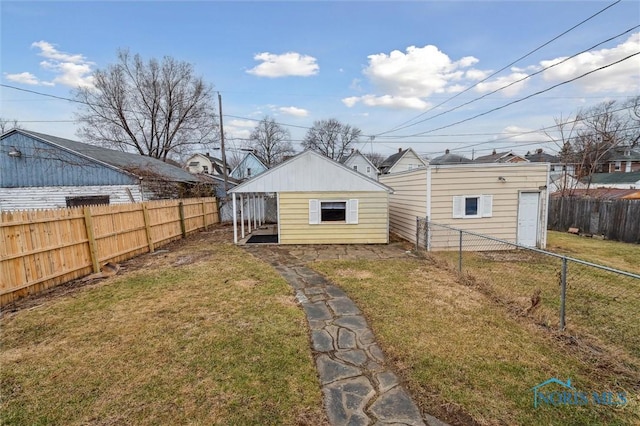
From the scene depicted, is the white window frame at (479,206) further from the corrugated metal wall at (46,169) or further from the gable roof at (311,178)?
the corrugated metal wall at (46,169)

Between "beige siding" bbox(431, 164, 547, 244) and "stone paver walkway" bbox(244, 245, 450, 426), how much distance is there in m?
5.66

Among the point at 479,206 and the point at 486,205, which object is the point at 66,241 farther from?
the point at 486,205

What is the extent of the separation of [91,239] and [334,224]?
742 cm

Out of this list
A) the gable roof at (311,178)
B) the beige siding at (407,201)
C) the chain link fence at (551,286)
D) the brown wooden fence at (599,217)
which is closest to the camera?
the chain link fence at (551,286)

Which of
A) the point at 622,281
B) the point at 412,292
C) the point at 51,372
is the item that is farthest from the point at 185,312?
the point at 622,281

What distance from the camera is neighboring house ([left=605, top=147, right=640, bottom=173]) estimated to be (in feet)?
117

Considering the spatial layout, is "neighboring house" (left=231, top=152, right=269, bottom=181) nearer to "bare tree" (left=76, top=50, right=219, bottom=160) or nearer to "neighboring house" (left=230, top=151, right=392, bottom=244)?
"bare tree" (left=76, top=50, right=219, bottom=160)

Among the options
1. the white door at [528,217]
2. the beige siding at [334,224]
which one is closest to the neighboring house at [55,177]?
the beige siding at [334,224]

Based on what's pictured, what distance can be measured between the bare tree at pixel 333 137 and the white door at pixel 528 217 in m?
38.9

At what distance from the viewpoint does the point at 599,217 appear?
42.0 ft

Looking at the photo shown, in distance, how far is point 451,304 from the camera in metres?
4.98

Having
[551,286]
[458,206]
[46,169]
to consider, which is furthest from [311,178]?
[46,169]

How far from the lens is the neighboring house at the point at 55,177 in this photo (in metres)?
13.9

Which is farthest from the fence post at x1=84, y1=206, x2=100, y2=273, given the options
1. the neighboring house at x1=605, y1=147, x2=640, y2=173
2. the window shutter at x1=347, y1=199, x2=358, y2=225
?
the neighboring house at x1=605, y1=147, x2=640, y2=173
